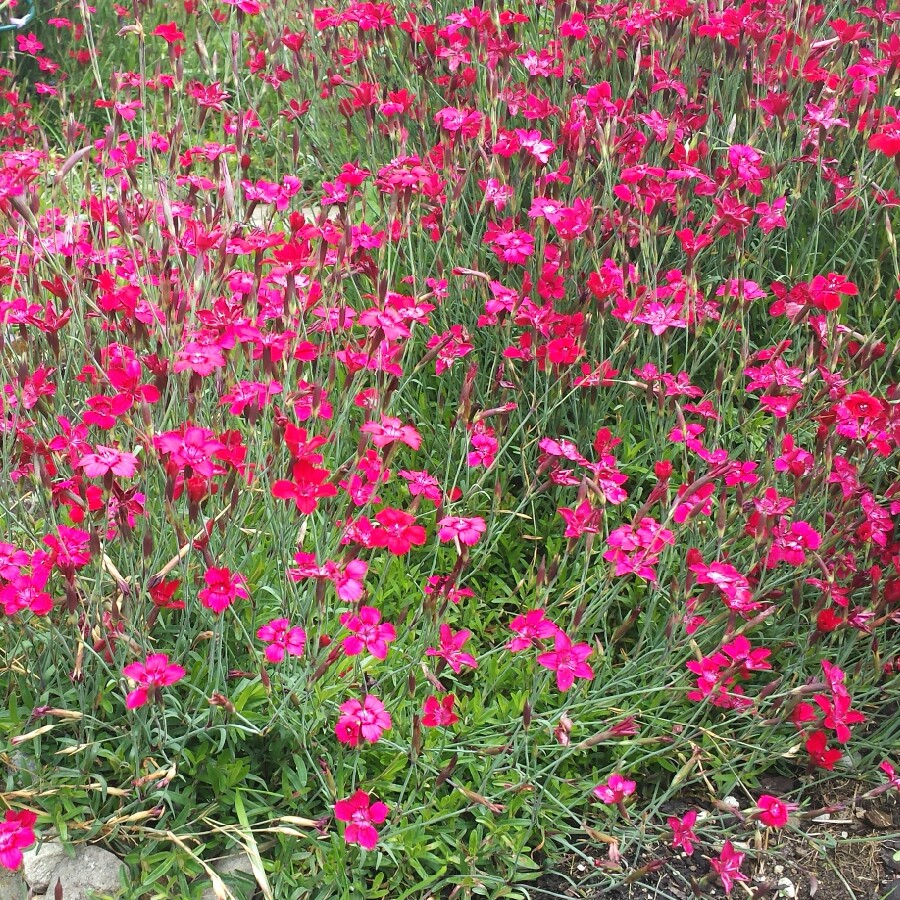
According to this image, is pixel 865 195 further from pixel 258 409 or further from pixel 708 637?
pixel 258 409

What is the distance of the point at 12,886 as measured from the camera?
2.06 metres

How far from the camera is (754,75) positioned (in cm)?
315

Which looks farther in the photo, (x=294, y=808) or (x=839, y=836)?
(x=839, y=836)

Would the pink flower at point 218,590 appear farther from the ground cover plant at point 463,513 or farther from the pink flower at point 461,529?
the pink flower at point 461,529

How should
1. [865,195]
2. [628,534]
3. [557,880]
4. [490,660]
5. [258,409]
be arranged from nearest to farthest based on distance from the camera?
[258,409], [628,534], [557,880], [490,660], [865,195]

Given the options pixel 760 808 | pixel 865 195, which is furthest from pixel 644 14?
pixel 760 808

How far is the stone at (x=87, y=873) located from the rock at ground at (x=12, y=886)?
52mm

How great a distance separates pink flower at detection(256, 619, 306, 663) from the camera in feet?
6.15

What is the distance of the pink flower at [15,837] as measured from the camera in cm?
171

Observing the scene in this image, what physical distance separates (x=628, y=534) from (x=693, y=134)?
1548 mm

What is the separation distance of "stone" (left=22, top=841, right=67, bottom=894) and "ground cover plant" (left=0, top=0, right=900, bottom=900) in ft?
0.27

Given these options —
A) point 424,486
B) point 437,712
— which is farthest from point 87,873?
point 424,486

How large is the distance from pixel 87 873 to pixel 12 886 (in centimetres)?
15

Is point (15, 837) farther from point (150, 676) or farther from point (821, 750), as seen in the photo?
point (821, 750)
